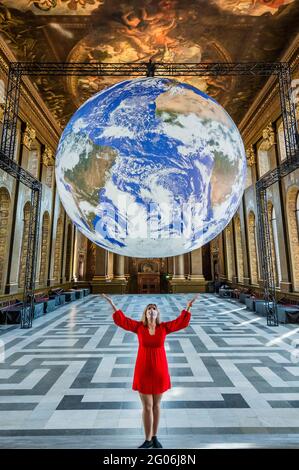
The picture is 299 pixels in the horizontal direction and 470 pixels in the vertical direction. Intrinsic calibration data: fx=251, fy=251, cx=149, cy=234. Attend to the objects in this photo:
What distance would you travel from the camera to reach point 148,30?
10.2m

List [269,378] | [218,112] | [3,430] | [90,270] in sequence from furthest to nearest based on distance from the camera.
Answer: [90,270] < [269,378] < [3,430] < [218,112]

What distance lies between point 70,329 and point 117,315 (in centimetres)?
741

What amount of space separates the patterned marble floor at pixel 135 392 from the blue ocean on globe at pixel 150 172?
217 centimetres

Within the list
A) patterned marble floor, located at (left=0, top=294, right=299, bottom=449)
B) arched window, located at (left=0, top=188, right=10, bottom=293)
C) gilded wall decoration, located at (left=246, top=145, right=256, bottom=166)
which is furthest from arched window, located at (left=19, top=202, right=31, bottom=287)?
gilded wall decoration, located at (left=246, top=145, right=256, bottom=166)

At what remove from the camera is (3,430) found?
3363 mm

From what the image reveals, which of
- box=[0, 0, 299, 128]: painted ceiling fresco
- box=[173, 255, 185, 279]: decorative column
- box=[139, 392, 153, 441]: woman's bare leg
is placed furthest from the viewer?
box=[173, 255, 185, 279]: decorative column

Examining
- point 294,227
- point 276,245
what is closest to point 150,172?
point 294,227

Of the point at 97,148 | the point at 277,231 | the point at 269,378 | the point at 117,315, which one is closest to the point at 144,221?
the point at 97,148

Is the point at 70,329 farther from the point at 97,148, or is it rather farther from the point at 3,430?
the point at 97,148

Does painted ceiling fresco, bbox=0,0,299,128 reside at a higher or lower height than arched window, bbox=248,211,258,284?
higher

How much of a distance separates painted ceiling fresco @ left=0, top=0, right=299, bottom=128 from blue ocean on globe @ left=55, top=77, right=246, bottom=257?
30.5 ft

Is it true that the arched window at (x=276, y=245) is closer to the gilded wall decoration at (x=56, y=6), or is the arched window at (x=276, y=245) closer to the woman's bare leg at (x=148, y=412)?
the gilded wall decoration at (x=56, y=6)

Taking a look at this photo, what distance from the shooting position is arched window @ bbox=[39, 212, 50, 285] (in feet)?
53.4

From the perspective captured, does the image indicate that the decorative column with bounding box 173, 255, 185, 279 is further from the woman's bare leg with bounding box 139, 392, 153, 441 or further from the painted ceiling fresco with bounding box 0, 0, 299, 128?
the woman's bare leg with bounding box 139, 392, 153, 441
